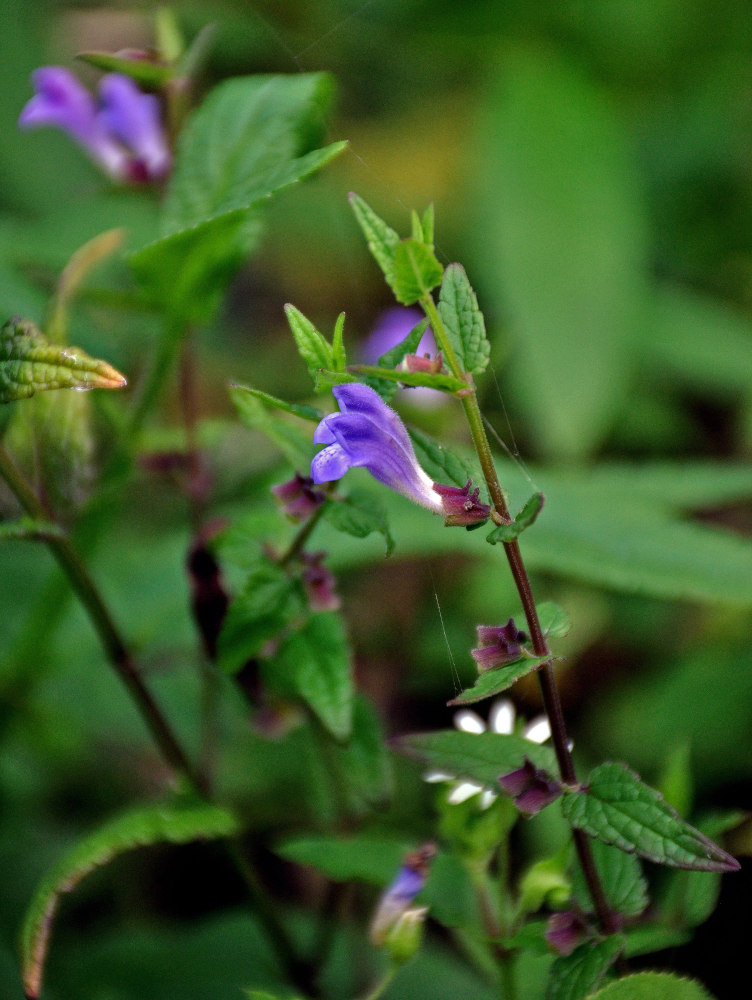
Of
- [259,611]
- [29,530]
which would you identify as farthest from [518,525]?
[29,530]

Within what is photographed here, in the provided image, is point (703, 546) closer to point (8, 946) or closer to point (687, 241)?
point (8, 946)

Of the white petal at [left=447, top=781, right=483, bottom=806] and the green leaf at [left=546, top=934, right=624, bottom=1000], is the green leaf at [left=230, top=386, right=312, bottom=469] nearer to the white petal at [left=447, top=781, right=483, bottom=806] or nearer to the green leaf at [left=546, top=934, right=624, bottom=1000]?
the white petal at [left=447, top=781, right=483, bottom=806]

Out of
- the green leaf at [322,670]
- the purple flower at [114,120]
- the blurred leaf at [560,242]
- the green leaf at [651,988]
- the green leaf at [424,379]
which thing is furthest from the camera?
the blurred leaf at [560,242]

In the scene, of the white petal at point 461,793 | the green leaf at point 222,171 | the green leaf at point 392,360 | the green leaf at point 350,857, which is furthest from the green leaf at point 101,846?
the green leaf at point 222,171

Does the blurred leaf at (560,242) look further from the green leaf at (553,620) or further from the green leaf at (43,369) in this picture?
the green leaf at (43,369)

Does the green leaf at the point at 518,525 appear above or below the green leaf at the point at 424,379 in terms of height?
below

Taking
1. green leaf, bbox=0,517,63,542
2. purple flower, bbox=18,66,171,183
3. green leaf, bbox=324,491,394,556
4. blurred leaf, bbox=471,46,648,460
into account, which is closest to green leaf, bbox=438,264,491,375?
green leaf, bbox=324,491,394,556

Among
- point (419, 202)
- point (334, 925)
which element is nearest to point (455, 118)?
point (419, 202)
